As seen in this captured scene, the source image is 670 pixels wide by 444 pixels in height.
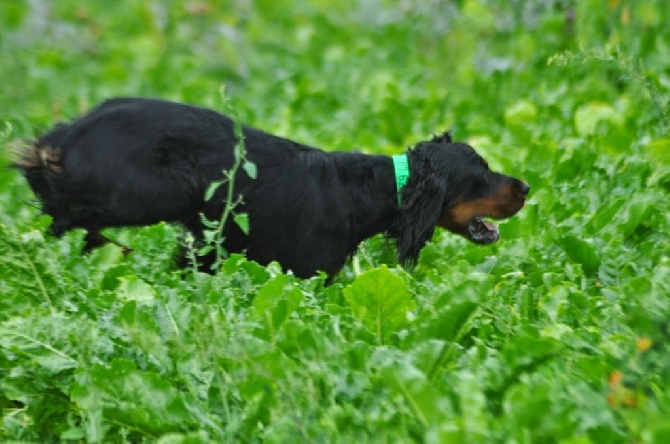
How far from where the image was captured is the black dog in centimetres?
473

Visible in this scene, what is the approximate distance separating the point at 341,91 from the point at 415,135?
1330 millimetres

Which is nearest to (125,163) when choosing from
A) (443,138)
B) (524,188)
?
(443,138)

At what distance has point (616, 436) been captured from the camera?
3018 mm

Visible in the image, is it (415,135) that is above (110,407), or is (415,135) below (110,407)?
above

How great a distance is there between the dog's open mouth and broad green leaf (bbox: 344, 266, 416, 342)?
1.20 meters

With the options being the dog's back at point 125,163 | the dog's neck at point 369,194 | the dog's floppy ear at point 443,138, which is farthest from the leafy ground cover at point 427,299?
the dog's floppy ear at point 443,138

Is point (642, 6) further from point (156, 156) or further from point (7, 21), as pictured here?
point (7, 21)

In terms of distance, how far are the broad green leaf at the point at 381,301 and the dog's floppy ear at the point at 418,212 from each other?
3.02ft

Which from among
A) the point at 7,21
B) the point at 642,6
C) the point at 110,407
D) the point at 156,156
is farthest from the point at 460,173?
the point at 7,21

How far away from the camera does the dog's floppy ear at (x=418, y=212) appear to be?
497 cm

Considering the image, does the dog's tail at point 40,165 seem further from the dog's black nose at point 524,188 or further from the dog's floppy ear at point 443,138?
the dog's black nose at point 524,188

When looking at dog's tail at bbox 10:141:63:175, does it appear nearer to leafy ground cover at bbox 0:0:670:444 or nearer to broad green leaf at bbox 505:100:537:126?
leafy ground cover at bbox 0:0:670:444

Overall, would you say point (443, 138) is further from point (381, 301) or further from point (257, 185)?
point (381, 301)

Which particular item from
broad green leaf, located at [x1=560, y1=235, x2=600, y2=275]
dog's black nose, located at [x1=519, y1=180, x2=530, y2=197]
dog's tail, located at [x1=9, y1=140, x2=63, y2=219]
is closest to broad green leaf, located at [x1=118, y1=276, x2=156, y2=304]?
dog's tail, located at [x1=9, y1=140, x2=63, y2=219]
